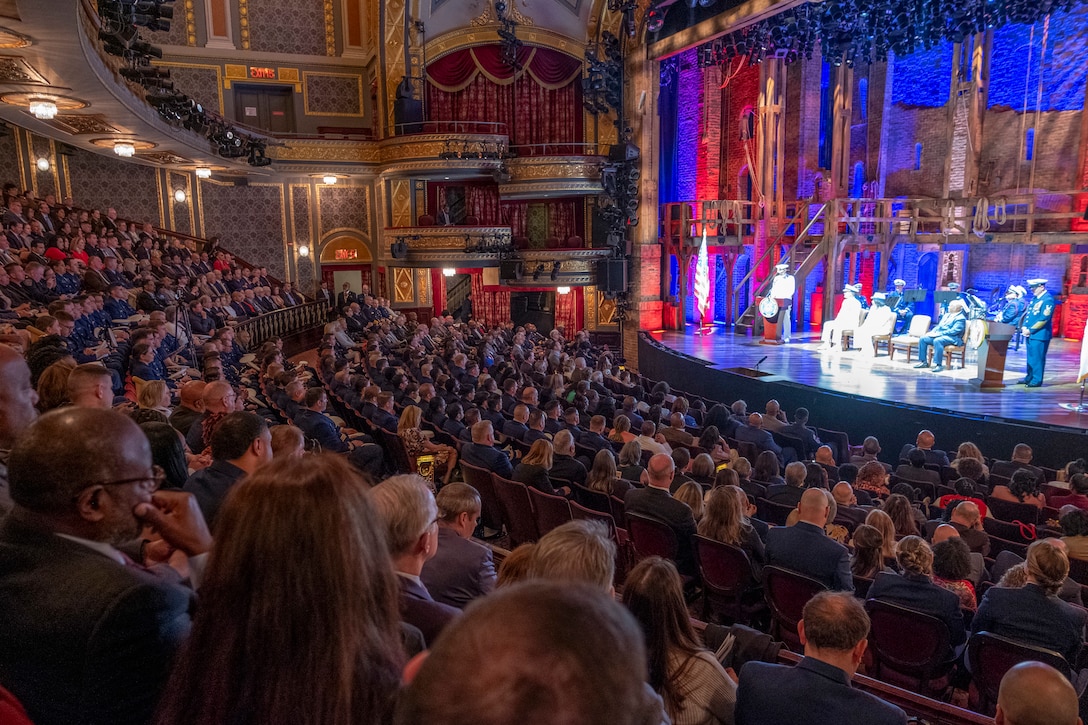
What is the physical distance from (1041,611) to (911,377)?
27.4ft

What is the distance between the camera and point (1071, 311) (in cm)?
1405

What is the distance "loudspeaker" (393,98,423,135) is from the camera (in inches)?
728

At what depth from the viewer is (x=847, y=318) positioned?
514 inches

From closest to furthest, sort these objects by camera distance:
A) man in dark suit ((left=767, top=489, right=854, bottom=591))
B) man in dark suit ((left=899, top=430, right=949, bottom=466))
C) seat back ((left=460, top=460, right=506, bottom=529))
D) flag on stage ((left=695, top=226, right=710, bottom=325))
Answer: man in dark suit ((left=767, top=489, right=854, bottom=591))
seat back ((left=460, top=460, right=506, bottom=529))
man in dark suit ((left=899, top=430, right=949, bottom=466))
flag on stage ((left=695, top=226, right=710, bottom=325))

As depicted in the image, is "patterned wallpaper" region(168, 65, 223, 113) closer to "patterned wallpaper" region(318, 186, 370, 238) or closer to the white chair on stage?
"patterned wallpaper" region(318, 186, 370, 238)

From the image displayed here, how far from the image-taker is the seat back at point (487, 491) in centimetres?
527

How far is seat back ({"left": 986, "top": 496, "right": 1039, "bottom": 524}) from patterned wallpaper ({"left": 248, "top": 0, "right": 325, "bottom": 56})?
63.6 feet

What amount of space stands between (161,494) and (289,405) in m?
5.09

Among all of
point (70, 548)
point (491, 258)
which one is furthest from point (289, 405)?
point (491, 258)

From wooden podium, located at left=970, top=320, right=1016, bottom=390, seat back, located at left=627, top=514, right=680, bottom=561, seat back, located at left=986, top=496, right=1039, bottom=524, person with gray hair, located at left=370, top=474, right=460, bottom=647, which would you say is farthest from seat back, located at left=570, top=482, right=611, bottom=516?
wooden podium, located at left=970, top=320, right=1016, bottom=390

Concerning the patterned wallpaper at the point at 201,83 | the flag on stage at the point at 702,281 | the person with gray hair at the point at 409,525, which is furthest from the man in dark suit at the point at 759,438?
the patterned wallpaper at the point at 201,83

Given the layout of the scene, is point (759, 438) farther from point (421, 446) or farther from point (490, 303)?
point (490, 303)

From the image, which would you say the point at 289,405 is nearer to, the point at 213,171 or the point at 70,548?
the point at 70,548

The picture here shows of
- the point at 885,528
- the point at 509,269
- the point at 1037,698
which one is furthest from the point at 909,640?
the point at 509,269
